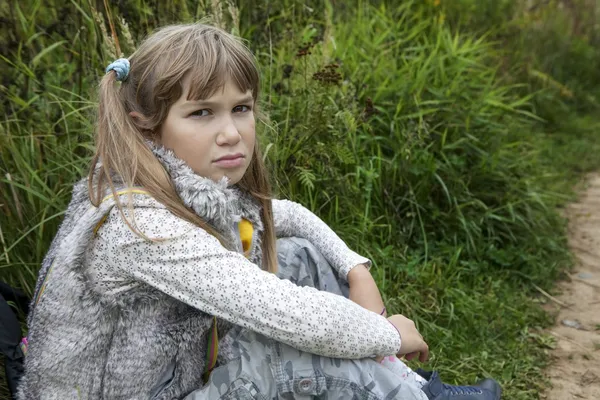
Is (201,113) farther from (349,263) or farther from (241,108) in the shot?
(349,263)

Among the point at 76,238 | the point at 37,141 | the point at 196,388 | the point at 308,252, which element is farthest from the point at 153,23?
the point at 196,388

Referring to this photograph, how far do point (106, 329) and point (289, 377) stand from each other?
1.46 feet

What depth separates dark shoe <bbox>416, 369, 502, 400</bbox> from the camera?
2.03m

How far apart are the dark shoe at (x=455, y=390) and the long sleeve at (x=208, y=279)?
0.49 m

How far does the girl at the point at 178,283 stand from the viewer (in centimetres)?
161

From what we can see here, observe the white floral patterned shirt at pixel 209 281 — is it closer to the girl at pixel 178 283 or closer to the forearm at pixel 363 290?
the girl at pixel 178 283

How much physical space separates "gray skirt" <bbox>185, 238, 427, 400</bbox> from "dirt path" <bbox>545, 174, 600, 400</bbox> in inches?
40.1

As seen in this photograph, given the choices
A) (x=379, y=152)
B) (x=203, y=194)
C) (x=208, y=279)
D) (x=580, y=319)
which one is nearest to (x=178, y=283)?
(x=208, y=279)

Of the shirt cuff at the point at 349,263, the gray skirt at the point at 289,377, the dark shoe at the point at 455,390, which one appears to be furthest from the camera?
the shirt cuff at the point at 349,263

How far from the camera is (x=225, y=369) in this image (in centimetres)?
173

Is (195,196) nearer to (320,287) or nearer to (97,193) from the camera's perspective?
(97,193)

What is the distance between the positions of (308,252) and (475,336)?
943mm

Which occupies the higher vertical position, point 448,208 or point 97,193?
point 97,193

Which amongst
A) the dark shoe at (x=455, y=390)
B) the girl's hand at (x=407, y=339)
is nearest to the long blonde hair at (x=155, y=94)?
the girl's hand at (x=407, y=339)
